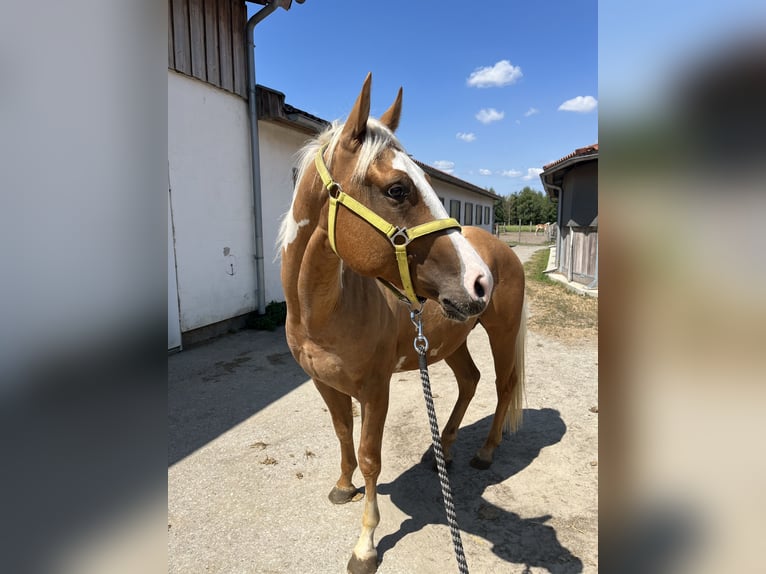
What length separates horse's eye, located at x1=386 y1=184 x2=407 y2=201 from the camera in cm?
156

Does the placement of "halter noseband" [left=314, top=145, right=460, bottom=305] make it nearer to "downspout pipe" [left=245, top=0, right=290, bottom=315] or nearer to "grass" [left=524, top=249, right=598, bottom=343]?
"grass" [left=524, top=249, right=598, bottom=343]

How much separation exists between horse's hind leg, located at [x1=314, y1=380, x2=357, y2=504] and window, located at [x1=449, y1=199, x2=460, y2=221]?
1575 centimetres

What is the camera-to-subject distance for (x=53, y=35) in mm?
399

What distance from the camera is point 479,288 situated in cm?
145

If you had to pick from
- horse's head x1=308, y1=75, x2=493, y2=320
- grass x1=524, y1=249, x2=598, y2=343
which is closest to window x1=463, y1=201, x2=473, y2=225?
grass x1=524, y1=249, x2=598, y2=343

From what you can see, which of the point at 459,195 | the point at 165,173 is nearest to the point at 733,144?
the point at 165,173

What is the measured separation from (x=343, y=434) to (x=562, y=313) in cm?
634

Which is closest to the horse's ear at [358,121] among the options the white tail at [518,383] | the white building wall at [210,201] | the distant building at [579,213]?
the white tail at [518,383]

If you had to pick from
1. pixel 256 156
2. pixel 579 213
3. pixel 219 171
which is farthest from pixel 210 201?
pixel 579 213

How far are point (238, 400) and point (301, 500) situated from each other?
1.77 m

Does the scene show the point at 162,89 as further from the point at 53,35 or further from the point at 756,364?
the point at 756,364

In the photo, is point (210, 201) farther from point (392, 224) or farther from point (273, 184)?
point (392, 224)

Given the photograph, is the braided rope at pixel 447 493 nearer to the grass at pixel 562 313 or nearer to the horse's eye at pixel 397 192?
the horse's eye at pixel 397 192

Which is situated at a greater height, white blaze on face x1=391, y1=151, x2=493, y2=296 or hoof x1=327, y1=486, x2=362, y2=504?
white blaze on face x1=391, y1=151, x2=493, y2=296
